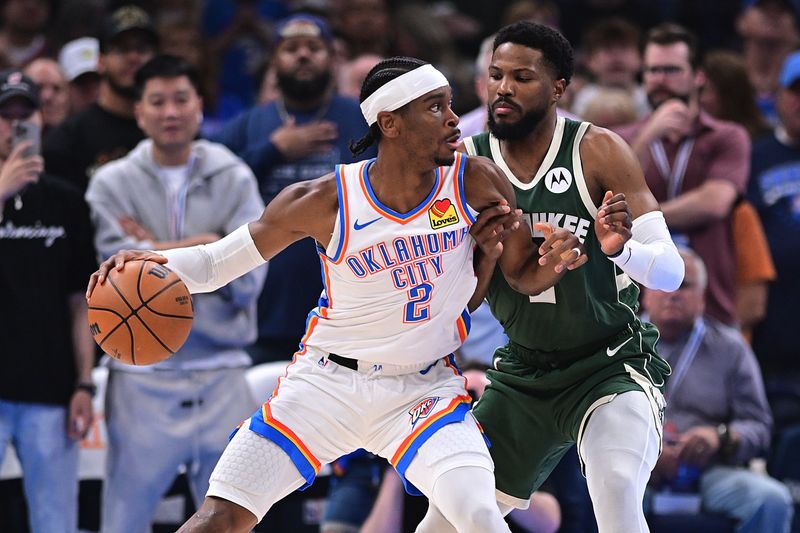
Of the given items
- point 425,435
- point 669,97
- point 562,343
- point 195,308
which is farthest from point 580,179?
point 669,97

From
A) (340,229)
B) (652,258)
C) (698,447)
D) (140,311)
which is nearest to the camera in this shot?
(652,258)

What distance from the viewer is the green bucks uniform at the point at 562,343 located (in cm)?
521

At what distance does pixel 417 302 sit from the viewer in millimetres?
5141

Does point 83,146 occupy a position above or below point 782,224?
above

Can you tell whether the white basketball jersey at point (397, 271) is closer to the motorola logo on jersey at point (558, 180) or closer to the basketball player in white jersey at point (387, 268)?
the basketball player in white jersey at point (387, 268)

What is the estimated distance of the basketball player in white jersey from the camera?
507 centimetres

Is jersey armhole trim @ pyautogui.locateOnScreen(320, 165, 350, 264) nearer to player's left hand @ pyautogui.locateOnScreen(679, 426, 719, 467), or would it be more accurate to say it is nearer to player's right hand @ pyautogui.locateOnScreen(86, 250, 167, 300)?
player's right hand @ pyautogui.locateOnScreen(86, 250, 167, 300)

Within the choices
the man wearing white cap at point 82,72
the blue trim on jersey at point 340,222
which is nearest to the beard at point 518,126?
the blue trim on jersey at point 340,222

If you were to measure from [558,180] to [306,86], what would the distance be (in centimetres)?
309

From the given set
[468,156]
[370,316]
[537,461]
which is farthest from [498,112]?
[537,461]

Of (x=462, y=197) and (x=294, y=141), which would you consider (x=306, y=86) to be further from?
(x=462, y=197)

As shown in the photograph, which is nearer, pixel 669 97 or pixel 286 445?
pixel 286 445

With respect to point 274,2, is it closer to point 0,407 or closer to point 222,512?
point 0,407

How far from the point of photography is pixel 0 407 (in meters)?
6.65
